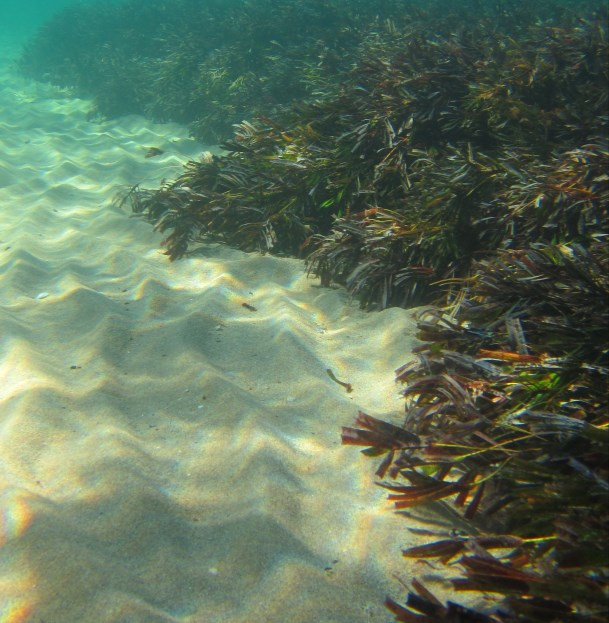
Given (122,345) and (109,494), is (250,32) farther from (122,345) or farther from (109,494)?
(109,494)

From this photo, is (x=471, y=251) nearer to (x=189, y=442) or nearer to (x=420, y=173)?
(x=420, y=173)

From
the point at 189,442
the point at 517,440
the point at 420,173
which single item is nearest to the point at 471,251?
the point at 420,173

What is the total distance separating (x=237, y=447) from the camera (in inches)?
99.2

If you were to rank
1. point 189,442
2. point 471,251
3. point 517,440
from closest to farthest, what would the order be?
point 517,440, point 189,442, point 471,251

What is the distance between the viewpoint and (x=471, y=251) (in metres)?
3.64

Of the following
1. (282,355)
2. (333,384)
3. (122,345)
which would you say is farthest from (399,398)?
(122,345)

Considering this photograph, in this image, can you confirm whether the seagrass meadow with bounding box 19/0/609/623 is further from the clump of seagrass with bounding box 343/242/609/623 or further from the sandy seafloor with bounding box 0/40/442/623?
the sandy seafloor with bounding box 0/40/442/623

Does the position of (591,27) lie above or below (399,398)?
above

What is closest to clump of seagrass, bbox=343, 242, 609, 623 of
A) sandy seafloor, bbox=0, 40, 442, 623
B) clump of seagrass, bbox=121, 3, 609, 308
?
sandy seafloor, bbox=0, 40, 442, 623

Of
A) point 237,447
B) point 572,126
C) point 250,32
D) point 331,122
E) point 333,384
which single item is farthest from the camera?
point 250,32

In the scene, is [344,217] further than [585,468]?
Yes

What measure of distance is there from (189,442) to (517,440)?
66.0 inches

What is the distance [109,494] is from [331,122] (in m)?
4.73

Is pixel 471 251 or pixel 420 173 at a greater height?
pixel 420 173
